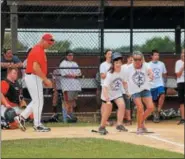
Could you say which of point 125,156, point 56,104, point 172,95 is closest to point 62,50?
point 56,104

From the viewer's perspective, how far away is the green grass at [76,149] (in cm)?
736

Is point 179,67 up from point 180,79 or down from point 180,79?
up

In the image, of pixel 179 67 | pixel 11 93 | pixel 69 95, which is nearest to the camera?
pixel 11 93

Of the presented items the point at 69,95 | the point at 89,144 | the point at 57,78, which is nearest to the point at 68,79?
the point at 57,78

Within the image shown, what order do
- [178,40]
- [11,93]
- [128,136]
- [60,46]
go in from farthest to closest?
[178,40] < [60,46] < [11,93] < [128,136]

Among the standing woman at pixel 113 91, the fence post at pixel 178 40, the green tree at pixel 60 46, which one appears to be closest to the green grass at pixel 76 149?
the standing woman at pixel 113 91

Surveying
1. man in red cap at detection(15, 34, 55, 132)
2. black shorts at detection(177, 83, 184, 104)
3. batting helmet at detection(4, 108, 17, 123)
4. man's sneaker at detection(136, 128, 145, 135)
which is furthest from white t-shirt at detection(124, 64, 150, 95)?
black shorts at detection(177, 83, 184, 104)

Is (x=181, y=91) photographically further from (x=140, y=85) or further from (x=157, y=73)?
(x=140, y=85)

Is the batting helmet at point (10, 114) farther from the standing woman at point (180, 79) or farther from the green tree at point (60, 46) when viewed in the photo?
the green tree at point (60, 46)

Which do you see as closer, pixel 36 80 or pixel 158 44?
pixel 36 80

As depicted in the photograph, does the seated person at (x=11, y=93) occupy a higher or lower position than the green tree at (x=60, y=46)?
lower

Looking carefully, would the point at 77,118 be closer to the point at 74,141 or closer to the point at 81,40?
the point at 81,40

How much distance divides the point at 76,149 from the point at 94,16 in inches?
323

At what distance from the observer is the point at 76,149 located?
7930 millimetres
